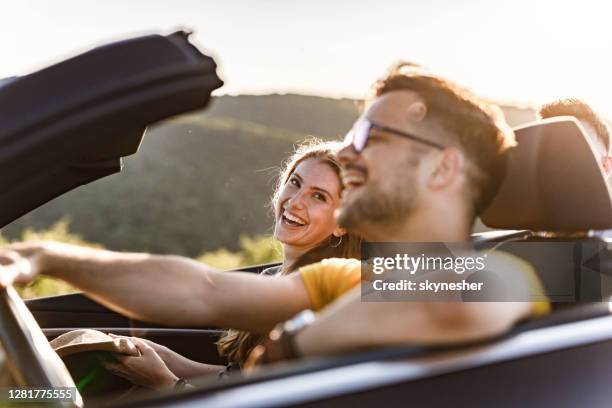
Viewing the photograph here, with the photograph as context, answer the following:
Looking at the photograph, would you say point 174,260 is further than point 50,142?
Yes

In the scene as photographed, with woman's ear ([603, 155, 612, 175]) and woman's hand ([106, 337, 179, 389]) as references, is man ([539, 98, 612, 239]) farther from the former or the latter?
woman's hand ([106, 337, 179, 389])

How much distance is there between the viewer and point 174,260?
81.8 inches

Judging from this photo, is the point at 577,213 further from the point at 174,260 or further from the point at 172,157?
the point at 172,157

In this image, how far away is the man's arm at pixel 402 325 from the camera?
5.25 feet

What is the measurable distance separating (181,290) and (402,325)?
26.5 inches

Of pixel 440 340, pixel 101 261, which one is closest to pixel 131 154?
pixel 101 261

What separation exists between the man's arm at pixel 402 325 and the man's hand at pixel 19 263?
0.60 m

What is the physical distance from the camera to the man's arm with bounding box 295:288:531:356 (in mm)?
1601

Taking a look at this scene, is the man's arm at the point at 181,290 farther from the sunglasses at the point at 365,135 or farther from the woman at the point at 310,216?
the woman at the point at 310,216

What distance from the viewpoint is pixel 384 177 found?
198cm

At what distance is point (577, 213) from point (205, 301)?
110 cm

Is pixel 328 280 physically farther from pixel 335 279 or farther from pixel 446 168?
pixel 446 168

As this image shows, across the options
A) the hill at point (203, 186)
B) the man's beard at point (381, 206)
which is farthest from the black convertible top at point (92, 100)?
the hill at point (203, 186)

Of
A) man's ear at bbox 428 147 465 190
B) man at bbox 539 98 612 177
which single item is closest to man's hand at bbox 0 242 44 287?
man's ear at bbox 428 147 465 190
